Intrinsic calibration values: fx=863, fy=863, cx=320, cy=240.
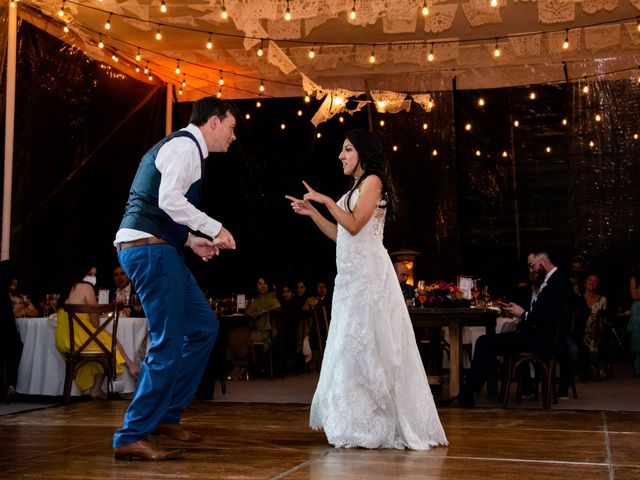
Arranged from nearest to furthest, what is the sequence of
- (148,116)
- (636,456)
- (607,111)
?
(636,456) → (607,111) → (148,116)

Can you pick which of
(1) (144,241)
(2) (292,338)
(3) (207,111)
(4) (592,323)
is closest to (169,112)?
(2) (292,338)

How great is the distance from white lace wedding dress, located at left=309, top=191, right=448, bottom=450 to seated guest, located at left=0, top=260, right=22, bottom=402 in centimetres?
375

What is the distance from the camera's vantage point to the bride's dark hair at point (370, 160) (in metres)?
4.19

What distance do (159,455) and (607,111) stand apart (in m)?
9.41

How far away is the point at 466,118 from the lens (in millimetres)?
11758

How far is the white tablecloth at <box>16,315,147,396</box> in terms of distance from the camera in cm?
744

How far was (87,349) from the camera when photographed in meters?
7.23

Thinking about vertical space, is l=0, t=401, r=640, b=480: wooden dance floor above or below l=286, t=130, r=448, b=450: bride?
below

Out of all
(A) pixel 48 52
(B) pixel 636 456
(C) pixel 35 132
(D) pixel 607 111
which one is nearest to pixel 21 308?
(C) pixel 35 132

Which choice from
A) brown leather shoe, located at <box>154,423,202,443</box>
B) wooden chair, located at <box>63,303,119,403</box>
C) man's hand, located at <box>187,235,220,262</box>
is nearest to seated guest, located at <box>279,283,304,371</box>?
wooden chair, located at <box>63,303,119,403</box>

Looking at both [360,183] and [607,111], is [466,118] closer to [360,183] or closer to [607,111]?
[607,111]

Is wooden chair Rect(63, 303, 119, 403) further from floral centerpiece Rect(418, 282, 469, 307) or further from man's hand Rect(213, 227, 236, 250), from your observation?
man's hand Rect(213, 227, 236, 250)

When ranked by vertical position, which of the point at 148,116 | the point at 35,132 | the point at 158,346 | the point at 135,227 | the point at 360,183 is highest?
the point at 148,116

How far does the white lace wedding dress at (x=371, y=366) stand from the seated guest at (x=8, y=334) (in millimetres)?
3750
